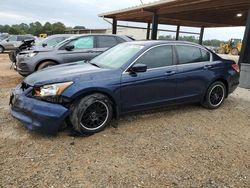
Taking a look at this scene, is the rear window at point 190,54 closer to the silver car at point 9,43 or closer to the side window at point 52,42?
the side window at point 52,42

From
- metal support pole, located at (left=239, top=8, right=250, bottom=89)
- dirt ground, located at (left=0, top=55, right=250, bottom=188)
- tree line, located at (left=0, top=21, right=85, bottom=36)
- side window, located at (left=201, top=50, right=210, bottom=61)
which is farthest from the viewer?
tree line, located at (left=0, top=21, right=85, bottom=36)

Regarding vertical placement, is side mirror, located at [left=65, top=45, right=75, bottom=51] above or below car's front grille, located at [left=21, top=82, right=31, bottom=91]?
above

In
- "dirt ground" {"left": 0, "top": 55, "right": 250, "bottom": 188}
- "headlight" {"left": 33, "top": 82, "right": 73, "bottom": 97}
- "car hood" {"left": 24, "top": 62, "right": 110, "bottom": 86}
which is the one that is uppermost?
"car hood" {"left": 24, "top": 62, "right": 110, "bottom": 86}

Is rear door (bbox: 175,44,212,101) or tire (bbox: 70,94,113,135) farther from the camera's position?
rear door (bbox: 175,44,212,101)

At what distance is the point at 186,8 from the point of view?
12562 mm

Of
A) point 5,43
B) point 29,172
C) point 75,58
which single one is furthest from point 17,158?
point 5,43

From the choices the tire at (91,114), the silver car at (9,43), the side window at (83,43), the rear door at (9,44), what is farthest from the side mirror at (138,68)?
the rear door at (9,44)

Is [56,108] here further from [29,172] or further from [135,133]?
[135,133]

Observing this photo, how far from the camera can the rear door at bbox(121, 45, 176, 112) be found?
4.42 metres

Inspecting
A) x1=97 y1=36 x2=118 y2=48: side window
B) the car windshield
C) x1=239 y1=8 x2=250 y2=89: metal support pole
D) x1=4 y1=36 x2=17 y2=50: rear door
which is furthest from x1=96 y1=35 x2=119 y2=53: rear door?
x1=4 y1=36 x2=17 y2=50: rear door

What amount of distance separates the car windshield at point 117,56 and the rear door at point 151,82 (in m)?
0.23

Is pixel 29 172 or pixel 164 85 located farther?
pixel 164 85

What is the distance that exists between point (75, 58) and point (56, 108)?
4577 mm

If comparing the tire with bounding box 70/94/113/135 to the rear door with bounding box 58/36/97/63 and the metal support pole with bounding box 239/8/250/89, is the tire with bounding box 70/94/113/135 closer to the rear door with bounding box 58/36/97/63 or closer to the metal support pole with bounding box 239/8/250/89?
the rear door with bounding box 58/36/97/63
